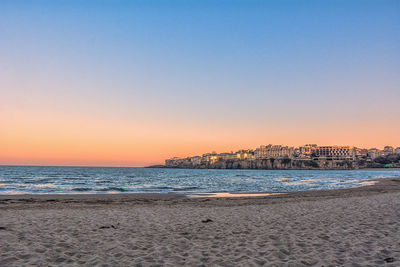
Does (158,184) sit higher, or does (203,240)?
(203,240)

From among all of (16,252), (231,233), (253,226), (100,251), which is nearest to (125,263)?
(100,251)

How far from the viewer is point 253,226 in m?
11.0

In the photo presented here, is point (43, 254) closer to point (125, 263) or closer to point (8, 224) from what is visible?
point (125, 263)

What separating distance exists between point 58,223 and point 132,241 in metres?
4.43

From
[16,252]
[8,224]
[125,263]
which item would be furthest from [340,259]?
[8,224]

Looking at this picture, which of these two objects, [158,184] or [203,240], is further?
[158,184]

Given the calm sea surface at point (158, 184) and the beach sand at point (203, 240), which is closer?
the beach sand at point (203, 240)

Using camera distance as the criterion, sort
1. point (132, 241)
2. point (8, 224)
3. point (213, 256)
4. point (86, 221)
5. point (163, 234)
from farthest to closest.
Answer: point (86, 221)
point (8, 224)
point (163, 234)
point (132, 241)
point (213, 256)

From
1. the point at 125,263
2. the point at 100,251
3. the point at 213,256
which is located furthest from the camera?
the point at 100,251

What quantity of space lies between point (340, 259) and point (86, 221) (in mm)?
9498

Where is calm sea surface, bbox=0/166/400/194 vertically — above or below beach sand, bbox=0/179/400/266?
below

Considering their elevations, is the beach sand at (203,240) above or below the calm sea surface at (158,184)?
above

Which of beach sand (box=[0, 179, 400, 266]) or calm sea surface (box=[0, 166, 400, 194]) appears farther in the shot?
calm sea surface (box=[0, 166, 400, 194])

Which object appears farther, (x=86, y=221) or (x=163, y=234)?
(x=86, y=221)
